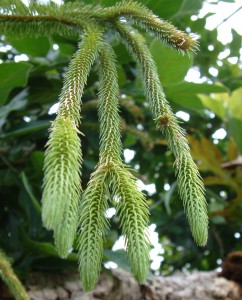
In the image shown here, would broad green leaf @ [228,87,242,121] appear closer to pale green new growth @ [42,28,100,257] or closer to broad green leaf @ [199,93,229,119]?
broad green leaf @ [199,93,229,119]

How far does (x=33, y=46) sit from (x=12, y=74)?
38 centimetres

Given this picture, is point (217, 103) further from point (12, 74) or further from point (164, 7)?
point (12, 74)

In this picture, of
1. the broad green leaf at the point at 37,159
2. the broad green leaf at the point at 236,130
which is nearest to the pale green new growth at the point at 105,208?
the broad green leaf at the point at 37,159

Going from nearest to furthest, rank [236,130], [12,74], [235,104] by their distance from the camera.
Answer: [12,74] < [236,130] < [235,104]

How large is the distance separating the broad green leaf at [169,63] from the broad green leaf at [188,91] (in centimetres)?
3

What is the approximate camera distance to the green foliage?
0.74 meters

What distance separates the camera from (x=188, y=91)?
164 cm

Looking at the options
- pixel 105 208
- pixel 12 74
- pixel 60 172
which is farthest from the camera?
pixel 12 74

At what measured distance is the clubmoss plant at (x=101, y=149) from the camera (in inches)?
26.2

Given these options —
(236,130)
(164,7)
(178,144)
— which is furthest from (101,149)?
(236,130)

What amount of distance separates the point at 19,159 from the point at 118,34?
87 centimetres

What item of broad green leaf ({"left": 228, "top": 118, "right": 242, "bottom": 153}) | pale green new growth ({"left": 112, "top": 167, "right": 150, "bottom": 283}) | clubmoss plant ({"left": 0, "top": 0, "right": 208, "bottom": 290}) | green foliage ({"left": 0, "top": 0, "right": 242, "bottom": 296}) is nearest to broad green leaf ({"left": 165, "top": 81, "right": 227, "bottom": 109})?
green foliage ({"left": 0, "top": 0, "right": 242, "bottom": 296})

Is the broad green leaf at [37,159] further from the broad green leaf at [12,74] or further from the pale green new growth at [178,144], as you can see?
the pale green new growth at [178,144]

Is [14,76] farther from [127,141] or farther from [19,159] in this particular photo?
[127,141]
